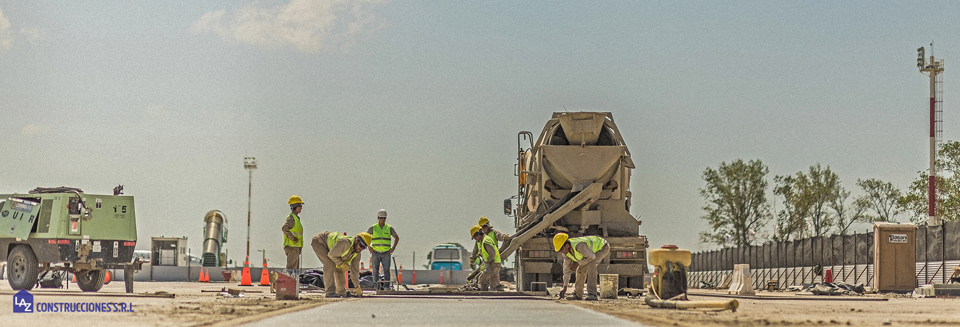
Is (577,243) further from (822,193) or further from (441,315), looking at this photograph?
(822,193)

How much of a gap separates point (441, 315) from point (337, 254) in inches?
222

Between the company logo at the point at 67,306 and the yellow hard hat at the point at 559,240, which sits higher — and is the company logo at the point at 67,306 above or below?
below

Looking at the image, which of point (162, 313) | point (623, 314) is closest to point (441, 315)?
point (623, 314)

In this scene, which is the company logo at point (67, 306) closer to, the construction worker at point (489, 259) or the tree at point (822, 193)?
the construction worker at point (489, 259)

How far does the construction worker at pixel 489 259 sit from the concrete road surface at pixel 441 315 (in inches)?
233

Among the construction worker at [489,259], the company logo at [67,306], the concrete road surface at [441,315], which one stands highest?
the construction worker at [489,259]

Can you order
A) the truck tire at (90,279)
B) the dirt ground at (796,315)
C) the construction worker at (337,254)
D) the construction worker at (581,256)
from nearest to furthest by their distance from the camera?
the dirt ground at (796,315) < the construction worker at (337,254) < the construction worker at (581,256) < the truck tire at (90,279)

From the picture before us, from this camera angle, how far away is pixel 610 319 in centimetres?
1341

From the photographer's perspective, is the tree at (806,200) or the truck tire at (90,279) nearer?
the truck tire at (90,279)

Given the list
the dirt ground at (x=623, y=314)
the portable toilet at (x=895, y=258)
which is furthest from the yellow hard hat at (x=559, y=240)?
the portable toilet at (x=895, y=258)

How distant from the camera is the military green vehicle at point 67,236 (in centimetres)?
2091

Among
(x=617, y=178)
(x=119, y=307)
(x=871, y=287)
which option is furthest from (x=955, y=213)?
(x=119, y=307)

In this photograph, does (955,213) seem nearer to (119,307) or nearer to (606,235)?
(606,235)

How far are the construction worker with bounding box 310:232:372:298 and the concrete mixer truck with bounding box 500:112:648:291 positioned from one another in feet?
14.9
